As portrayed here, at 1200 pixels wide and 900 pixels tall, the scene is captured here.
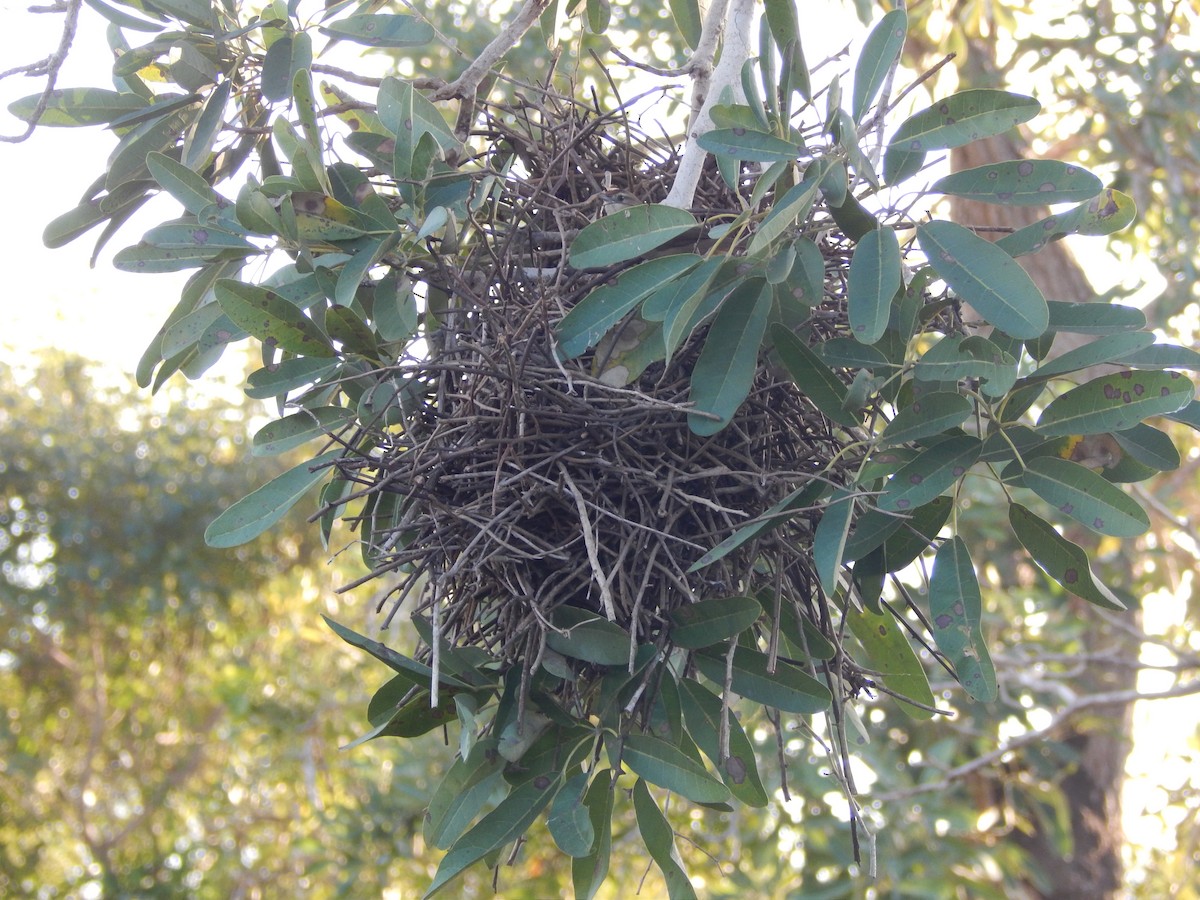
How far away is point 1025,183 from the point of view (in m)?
0.91

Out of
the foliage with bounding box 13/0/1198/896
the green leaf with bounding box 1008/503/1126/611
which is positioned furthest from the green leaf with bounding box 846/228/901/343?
the green leaf with bounding box 1008/503/1126/611

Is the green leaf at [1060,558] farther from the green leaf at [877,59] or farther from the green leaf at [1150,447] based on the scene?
the green leaf at [877,59]

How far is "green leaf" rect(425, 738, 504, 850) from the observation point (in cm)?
97

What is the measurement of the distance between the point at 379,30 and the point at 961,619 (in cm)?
88

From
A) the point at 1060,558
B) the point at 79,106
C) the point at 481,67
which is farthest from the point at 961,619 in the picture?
the point at 79,106

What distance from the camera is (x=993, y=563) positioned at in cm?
363

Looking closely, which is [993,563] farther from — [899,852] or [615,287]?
[615,287]

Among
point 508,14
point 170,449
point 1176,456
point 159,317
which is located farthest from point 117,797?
point 1176,456

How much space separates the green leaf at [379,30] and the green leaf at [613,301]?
0.46m

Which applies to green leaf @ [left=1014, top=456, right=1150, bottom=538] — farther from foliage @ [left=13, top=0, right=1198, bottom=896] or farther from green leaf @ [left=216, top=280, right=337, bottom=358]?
green leaf @ [left=216, top=280, right=337, bottom=358]

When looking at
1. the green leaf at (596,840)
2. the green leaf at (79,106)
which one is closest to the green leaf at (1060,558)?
the green leaf at (596,840)

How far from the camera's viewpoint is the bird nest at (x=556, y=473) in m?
0.93

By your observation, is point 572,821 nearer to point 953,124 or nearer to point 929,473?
point 929,473

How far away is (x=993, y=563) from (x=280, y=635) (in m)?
3.43
